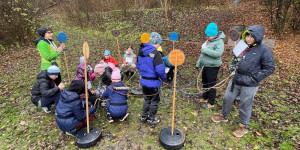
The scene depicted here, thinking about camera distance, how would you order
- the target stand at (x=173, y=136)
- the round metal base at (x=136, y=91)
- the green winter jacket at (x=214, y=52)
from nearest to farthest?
the target stand at (x=173, y=136) → the green winter jacket at (x=214, y=52) → the round metal base at (x=136, y=91)

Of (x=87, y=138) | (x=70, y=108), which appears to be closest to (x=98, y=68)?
(x=70, y=108)

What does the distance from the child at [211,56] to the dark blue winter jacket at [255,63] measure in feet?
2.55

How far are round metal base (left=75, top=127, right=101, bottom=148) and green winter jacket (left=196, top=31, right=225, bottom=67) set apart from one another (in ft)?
10.4

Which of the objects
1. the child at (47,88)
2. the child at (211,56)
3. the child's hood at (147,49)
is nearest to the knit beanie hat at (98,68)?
the child at (47,88)

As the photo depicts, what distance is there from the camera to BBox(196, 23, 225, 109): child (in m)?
3.94

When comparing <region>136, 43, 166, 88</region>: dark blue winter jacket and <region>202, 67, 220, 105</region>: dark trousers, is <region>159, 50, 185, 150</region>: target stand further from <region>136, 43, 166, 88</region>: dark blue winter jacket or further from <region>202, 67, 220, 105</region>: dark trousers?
<region>202, 67, 220, 105</region>: dark trousers

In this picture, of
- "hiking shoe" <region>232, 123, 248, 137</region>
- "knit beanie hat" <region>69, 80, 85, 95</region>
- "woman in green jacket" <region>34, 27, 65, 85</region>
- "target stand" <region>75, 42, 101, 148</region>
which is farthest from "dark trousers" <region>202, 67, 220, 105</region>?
→ "woman in green jacket" <region>34, 27, 65, 85</region>

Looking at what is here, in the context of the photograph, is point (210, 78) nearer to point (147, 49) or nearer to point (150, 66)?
point (150, 66)

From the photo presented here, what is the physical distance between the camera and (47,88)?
13.4 feet

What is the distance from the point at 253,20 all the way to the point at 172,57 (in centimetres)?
1119

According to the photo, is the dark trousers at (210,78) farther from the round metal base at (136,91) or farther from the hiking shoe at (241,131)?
the round metal base at (136,91)

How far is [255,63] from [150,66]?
2042mm

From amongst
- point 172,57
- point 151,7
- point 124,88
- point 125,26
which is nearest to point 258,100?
point 172,57

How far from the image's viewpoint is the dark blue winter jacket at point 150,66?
3428mm
